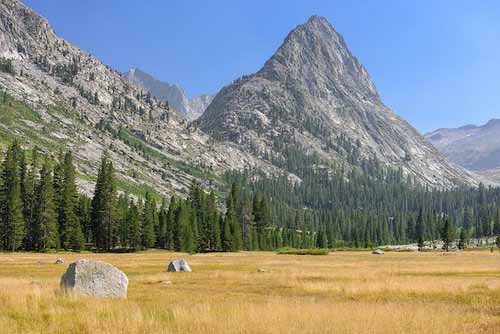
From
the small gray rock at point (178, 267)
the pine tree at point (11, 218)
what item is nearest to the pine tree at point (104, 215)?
the pine tree at point (11, 218)

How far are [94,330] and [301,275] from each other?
25.4m

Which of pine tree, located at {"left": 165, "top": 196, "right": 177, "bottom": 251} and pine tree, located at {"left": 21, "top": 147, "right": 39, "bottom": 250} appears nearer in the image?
pine tree, located at {"left": 21, "top": 147, "right": 39, "bottom": 250}

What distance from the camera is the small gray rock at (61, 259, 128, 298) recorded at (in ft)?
69.3

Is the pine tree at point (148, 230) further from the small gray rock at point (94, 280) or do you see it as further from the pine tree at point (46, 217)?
the small gray rock at point (94, 280)

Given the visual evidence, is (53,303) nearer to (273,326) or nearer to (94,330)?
(94,330)

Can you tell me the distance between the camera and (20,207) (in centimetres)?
9150

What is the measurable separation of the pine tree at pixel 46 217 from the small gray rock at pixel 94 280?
2981 inches

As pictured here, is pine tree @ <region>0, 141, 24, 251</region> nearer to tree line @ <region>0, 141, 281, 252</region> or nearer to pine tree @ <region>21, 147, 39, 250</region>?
tree line @ <region>0, 141, 281, 252</region>

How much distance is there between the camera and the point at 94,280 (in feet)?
70.2

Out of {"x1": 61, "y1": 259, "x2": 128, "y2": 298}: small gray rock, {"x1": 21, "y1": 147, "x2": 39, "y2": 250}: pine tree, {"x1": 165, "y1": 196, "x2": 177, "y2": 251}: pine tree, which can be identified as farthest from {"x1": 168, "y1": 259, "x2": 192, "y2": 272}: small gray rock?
{"x1": 165, "y1": 196, "x2": 177, "y2": 251}: pine tree

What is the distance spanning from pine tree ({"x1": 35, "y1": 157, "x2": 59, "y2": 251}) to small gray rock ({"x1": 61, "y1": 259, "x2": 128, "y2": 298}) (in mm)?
75707

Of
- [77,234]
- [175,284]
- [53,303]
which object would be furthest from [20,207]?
[53,303]

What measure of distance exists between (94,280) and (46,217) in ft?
252

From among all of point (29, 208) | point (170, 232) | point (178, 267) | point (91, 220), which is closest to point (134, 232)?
point (170, 232)
